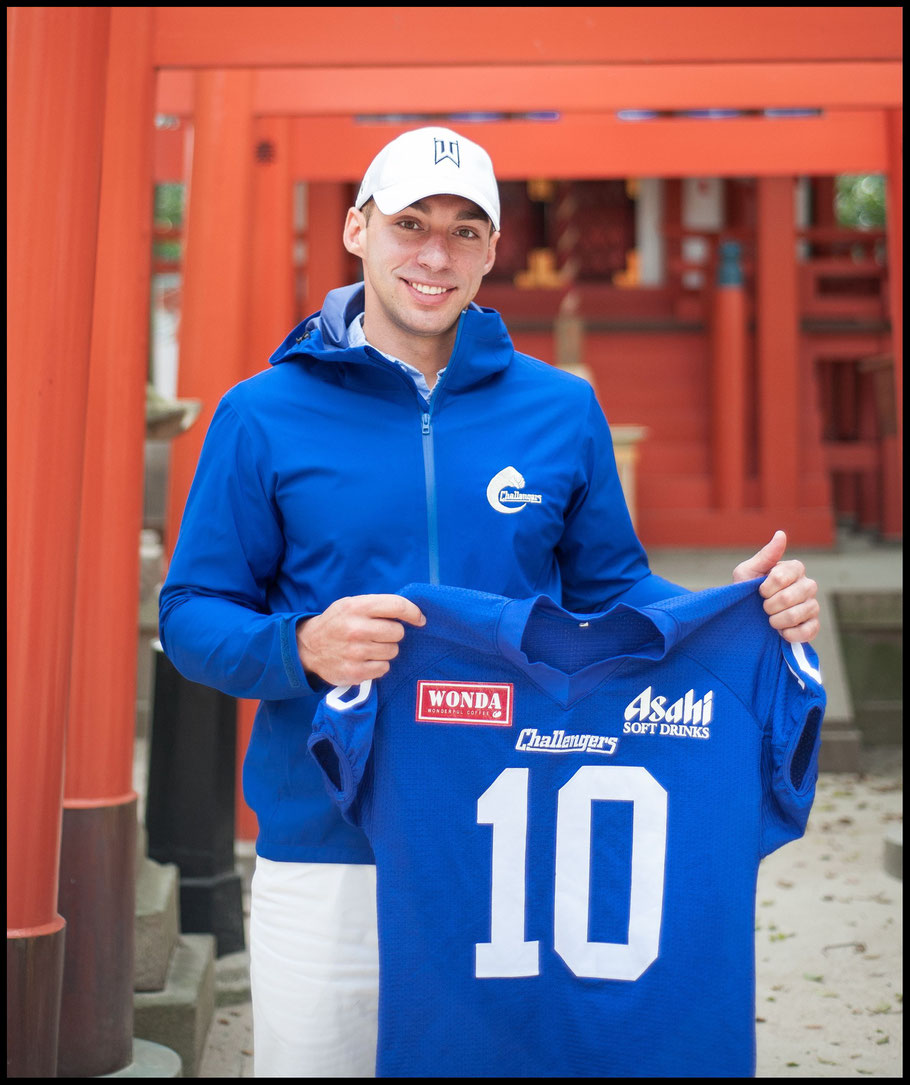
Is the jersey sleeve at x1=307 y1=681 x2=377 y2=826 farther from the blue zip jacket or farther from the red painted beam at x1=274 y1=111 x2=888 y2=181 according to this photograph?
the red painted beam at x1=274 y1=111 x2=888 y2=181

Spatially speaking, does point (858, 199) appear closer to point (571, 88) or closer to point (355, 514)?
point (571, 88)

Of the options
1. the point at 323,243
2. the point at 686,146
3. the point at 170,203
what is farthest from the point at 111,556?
the point at 170,203

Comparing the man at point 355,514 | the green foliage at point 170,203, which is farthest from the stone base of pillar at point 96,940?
the green foliage at point 170,203

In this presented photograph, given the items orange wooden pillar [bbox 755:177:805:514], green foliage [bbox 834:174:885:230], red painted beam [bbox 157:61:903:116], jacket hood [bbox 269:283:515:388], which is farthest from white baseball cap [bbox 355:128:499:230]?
green foliage [bbox 834:174:885:230]

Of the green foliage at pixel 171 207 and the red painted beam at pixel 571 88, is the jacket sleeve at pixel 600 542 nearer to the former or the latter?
the red painted beam at pixel 571 88

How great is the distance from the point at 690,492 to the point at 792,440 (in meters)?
0.91

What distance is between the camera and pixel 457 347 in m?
1.86

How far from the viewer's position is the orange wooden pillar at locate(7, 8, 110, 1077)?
2264 mm

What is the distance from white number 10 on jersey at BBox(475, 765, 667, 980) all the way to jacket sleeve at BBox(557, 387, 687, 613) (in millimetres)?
346

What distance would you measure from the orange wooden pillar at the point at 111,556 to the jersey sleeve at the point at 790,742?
1971mm

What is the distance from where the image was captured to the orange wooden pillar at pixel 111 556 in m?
3.15

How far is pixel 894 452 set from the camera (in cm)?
1025

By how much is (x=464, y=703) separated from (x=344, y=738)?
0.19 meters

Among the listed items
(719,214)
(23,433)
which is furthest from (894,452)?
(23,433)
